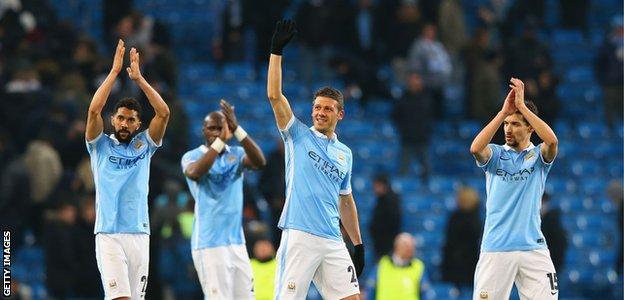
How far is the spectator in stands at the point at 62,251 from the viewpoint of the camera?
882 inches

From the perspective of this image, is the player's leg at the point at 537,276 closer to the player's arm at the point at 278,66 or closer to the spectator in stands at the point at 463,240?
the player's arm at the point at 278,66

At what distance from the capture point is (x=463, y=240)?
24156 mm

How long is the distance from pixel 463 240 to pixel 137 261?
9554 mm

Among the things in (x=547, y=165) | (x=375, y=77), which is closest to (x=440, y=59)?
(x=375, y=77)

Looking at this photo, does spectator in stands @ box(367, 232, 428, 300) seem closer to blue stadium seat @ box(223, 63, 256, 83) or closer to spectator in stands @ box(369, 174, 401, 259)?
spectator in stands @ box(369, 174, 401, 259)

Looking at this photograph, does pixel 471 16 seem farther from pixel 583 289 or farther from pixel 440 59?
pixel 583 289

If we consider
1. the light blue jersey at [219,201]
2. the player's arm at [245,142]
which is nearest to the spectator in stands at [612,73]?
the light blue jersey at [219,201]

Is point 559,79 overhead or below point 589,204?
overhead

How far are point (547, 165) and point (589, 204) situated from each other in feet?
41.3

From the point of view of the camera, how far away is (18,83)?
2503 cm

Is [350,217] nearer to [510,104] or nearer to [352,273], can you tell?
[352,273]

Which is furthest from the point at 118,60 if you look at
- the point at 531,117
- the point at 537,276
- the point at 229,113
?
the point at 537,276

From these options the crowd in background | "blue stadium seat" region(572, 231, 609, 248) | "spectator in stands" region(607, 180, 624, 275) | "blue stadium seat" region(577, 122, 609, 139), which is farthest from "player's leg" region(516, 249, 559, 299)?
"blue stadium seat" region(577, 122, 609, 139)

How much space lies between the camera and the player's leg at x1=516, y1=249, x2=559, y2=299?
15109 millimetres
